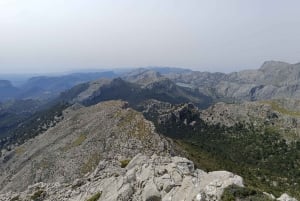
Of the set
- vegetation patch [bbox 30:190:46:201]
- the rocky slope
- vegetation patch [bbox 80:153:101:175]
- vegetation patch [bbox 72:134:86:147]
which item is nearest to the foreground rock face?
vegetation patch [bbox 30:190:46:201]

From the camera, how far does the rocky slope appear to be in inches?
5891

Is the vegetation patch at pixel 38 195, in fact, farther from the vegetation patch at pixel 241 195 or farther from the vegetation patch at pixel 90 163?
the vegetation patch at pixel 241 195

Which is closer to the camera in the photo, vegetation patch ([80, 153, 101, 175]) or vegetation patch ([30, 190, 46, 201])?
vegetation patch ([30, 190, 46, 201])

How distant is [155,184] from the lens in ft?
200

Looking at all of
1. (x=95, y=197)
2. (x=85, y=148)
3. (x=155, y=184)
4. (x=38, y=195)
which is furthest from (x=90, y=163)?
(x=155, y=184)

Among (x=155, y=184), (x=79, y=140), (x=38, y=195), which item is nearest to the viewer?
(x=155, y=184)

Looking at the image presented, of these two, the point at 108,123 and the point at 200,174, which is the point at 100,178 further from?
the point at 108,123

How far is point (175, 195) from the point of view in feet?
179

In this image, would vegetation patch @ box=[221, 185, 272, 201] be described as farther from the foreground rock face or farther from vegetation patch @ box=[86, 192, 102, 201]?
vegetation patch @ box=[86, 192, 102, 201]

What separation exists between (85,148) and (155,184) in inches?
4097

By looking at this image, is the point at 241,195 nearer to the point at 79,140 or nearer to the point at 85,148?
the point at 85,148

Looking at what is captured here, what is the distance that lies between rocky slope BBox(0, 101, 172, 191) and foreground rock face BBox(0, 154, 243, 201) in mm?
55764

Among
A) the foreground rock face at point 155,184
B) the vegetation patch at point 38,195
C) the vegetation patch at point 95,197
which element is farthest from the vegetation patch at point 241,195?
the vegetation patch at point 38,195

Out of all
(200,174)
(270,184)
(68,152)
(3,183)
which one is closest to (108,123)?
(68,152)
